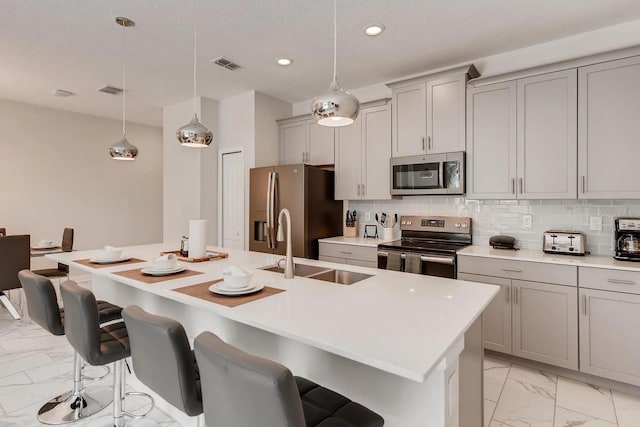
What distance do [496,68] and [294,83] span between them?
2180 millimetres

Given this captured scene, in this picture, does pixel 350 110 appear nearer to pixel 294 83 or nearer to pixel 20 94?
pixel 294 83

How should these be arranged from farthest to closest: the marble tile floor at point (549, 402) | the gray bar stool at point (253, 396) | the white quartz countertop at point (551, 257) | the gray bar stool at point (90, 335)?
the white quartz countertop at point (551, 257) → the marble tile floor at point (549, 402) → the gray bar stool at point (90, 335) → the gray bar stool at point (253, 396)

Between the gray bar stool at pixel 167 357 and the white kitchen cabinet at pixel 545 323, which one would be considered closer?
the gray bar stool at pixel 167 357

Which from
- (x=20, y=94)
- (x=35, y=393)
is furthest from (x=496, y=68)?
(x=20, y=94)

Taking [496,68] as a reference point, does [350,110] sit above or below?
below

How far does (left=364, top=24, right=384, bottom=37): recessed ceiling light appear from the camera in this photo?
9.35 feet

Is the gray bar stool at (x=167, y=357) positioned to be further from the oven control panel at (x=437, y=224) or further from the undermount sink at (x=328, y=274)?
the oven control panel at (x=437, y=224)

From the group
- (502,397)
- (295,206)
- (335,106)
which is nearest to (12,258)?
(295,206)

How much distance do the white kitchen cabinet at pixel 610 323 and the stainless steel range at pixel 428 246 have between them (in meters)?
0.96

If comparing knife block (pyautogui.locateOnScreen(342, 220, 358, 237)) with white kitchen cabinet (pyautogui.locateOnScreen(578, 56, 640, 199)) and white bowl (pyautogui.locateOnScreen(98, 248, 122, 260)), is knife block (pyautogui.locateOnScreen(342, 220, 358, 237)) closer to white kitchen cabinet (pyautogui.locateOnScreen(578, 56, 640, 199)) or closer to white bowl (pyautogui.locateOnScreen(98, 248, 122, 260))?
white kitchen cabinet (pyautogui.locateOnScreen(578, 56, 640, 199))

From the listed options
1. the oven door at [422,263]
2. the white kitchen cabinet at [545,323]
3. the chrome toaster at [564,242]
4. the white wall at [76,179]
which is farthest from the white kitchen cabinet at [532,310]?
the white wall at [76,179]

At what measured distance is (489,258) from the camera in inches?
116

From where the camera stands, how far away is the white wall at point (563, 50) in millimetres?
2869

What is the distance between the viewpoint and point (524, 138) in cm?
306
